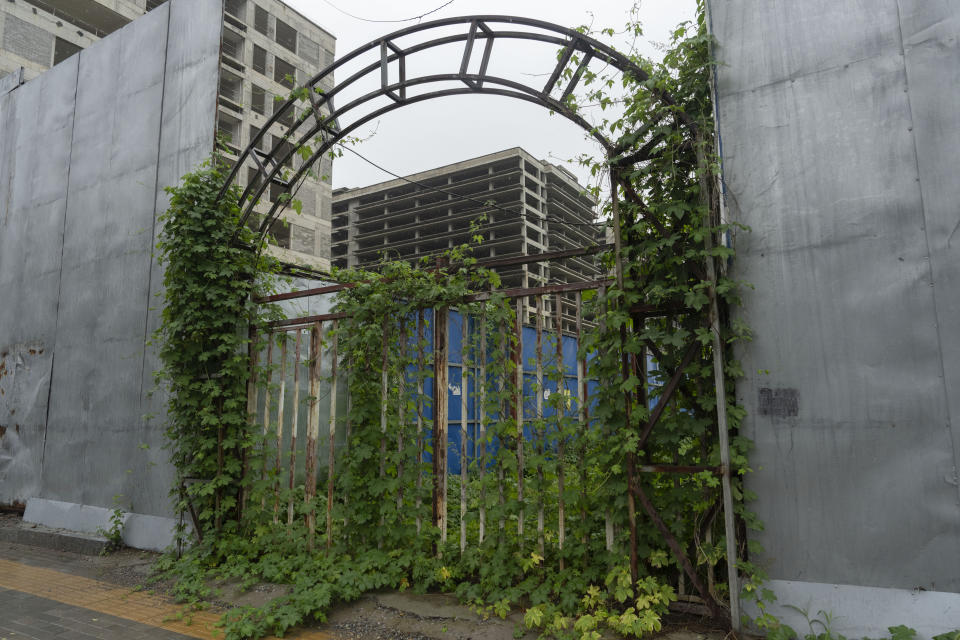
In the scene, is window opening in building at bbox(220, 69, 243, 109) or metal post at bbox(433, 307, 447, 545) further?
window opening in building at bbox(220, 69, 243, 109)

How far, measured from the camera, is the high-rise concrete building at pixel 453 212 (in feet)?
114

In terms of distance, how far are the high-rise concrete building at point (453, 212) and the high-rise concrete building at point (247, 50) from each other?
14.9ft

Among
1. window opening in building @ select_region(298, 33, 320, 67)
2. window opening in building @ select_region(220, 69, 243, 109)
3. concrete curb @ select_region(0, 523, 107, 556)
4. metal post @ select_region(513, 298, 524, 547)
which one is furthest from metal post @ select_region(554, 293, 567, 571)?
window opening in building @ select_region(298, 33, 320, 67)

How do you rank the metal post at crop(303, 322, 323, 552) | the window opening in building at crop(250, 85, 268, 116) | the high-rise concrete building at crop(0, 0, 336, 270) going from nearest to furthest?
1. the metal post at crop(303, 322, 323, 552)
2. the high-rise concrete building at crop(0, 0, 336, 270)
3. the window opening in building at crop(250, 85, 268, 116)

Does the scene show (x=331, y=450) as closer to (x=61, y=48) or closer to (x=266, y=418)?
(x=266, y=418)

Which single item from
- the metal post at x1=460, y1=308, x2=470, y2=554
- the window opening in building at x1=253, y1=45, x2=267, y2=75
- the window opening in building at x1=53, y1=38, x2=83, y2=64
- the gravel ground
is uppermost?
the window opening in building at x1=253, y1=45, x2=267, y2=75

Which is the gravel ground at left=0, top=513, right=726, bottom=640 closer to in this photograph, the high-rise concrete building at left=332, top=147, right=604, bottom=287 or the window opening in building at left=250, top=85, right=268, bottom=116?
the high-rise concrete building at left=332, top=147, right=604, bottom=287

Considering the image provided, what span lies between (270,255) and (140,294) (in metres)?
1.89

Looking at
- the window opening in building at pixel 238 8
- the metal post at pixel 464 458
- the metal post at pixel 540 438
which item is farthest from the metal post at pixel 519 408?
the window opening in building at pixel 238 8

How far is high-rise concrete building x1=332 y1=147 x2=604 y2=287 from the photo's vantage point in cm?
3488

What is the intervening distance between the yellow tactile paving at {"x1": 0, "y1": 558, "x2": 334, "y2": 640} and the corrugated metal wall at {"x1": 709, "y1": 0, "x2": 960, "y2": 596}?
3608 mm

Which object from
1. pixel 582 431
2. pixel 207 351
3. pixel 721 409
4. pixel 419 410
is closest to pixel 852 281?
pixel 721 409

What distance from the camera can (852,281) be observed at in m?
3.74

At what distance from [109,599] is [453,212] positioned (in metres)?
35.6
